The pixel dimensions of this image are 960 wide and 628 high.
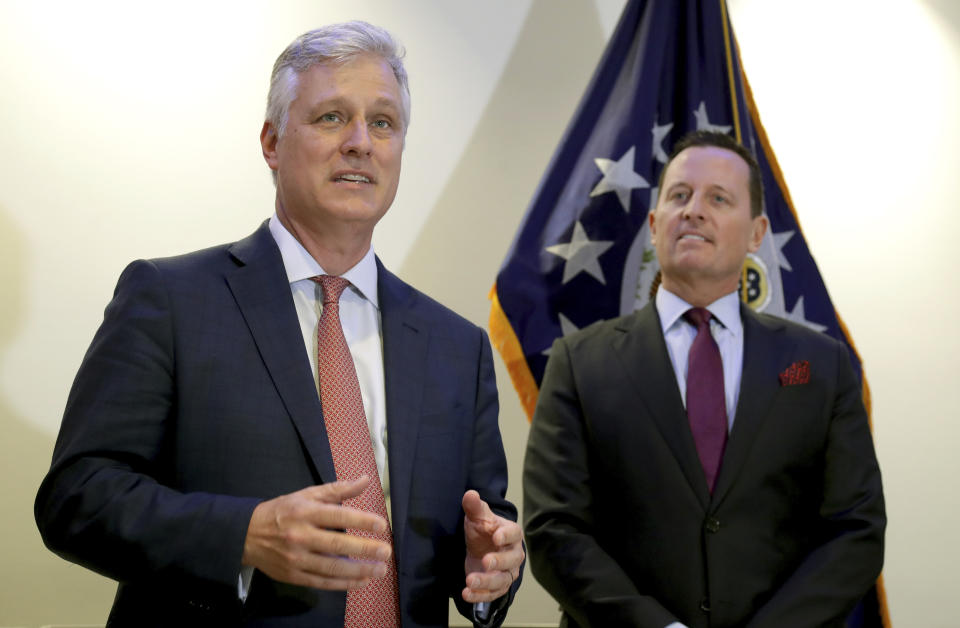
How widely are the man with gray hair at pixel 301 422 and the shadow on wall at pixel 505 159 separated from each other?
166 centimetres

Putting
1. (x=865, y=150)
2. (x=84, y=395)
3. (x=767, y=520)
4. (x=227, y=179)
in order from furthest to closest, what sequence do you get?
(x=865, y=150) < (x=227, y=179) < (x=767, y=520) < (x=84, y=395)

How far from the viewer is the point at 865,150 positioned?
11.2ft

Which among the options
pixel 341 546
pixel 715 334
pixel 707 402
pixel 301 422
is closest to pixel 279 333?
pixel 301 422

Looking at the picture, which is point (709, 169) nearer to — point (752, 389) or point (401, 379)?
point (752, 389)

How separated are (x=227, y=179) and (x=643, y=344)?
5.39 feet

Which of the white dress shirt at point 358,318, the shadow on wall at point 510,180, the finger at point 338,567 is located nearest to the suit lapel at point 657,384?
the white dress shirt at point 358,318

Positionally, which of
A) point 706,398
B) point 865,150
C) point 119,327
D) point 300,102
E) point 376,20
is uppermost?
point 376,20

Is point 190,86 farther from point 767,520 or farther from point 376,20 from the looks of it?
point 767,520

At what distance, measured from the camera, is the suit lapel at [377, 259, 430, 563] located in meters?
1.30

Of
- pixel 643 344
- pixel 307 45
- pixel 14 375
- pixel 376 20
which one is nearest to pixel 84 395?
pixel 307 45

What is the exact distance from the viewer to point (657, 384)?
6.54 feet

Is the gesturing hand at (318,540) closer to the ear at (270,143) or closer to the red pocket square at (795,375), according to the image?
the ear at (270,143)

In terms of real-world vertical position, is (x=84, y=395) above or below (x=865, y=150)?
below

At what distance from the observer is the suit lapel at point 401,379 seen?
1297 mm
